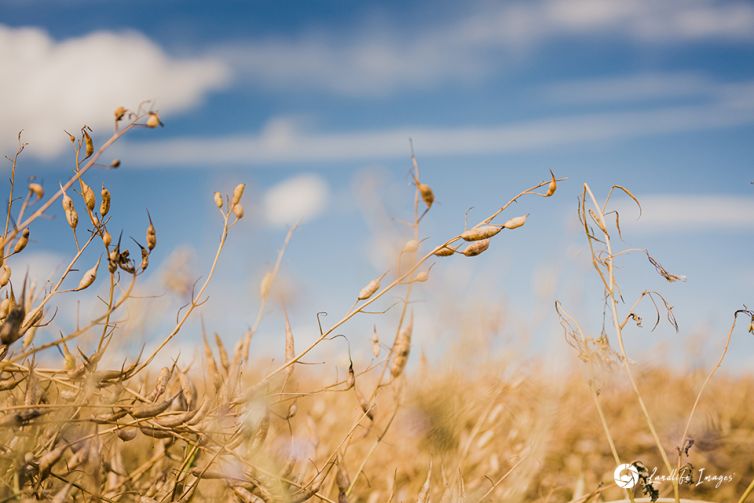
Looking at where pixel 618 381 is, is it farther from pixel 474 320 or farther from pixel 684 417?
pixel 684 417

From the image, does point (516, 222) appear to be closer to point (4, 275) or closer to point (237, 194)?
point (237, 194)

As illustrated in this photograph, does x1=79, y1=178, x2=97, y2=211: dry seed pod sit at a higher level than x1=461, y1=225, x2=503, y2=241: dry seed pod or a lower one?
higher

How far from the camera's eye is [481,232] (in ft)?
3.62

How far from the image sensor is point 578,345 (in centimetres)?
126

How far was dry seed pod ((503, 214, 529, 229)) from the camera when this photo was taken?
1118 millimetres

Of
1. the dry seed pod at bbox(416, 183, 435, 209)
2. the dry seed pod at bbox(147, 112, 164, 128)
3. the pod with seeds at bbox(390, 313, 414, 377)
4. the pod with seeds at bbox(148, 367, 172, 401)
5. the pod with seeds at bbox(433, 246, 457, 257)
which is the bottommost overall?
the pod with seeds at bbox(390, 313, 414, 377)

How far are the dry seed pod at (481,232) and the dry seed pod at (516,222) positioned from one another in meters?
0.03

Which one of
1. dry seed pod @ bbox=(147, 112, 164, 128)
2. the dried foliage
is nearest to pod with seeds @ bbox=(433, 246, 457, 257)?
the dried foliage

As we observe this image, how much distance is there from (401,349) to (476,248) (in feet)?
0.94

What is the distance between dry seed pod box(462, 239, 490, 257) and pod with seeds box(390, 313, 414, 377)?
0.20m

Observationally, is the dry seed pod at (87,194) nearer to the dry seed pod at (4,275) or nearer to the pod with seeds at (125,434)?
the dry seed pod at (4,275)

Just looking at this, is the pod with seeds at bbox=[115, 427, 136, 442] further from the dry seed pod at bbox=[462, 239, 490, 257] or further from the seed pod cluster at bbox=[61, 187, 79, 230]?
the dry seed pod at bbox=[462, 239, 490, 257]

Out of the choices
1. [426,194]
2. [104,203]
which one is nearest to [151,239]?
[104,203]

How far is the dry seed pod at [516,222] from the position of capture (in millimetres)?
1118
